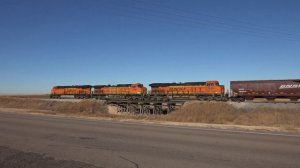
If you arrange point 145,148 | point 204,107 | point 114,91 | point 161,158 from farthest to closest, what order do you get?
point 114,91, point 204,107, point 145,148, point 161,158

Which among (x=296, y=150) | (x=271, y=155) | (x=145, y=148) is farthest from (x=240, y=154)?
(x=145, y=148)

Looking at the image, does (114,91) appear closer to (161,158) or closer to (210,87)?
(210,87)

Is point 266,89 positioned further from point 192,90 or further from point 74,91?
point 74,91

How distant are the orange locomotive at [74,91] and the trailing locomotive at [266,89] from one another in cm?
3228

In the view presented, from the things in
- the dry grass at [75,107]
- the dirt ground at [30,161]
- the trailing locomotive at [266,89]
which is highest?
the trailing locomotive at [266,89]

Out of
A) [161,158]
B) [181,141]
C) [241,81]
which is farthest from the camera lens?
[241,81]

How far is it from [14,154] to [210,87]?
43042 mm

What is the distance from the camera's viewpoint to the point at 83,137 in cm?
1371

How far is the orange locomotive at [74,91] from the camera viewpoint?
71500 mm

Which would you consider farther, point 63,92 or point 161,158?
point 63,92

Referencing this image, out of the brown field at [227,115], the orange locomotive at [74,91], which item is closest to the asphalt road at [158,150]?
the brown field at [227,115]

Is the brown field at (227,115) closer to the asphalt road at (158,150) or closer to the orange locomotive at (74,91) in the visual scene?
the asphalt road at (158,150)

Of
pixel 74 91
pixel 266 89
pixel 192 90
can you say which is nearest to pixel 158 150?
pixel 266 89

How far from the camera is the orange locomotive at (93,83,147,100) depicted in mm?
61344
